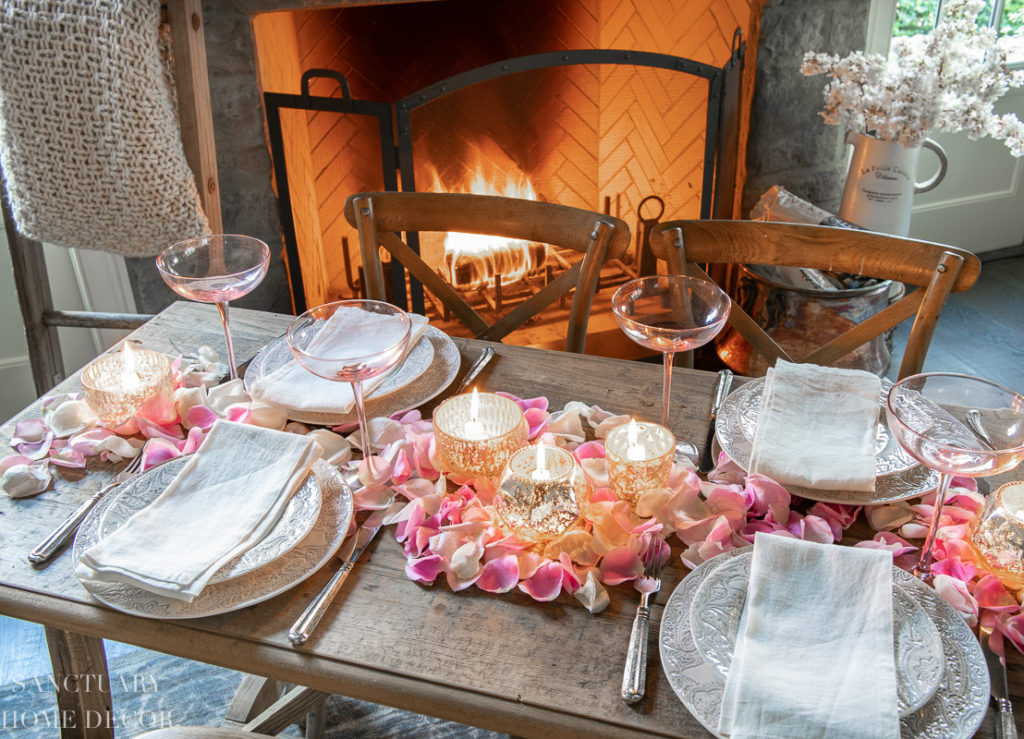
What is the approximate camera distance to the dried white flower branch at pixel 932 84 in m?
1.98

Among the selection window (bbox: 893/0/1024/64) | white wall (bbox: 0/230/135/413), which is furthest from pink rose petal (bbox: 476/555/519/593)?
window (bbox: 893/0/1024/64)

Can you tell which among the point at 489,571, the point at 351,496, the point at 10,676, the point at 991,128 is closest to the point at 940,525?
the point at 489,571

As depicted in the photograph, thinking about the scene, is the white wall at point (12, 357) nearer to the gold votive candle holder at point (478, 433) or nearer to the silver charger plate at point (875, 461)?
the gold votive candle holder at point (478, 433)

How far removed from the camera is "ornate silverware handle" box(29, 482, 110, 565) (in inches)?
36.2

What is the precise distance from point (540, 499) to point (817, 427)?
1.18ft

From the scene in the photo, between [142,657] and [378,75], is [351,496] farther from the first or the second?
[378,75]

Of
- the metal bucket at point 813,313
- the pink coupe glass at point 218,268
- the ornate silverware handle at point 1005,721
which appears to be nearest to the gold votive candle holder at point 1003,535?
the ornate silverware handle at point 1005,721

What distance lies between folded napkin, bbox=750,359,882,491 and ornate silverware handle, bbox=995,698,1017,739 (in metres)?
0.25

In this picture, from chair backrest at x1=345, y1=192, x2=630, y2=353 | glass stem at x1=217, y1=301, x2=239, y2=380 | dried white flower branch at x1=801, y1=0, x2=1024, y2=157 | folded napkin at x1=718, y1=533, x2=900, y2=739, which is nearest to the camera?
folded napkin at x1=718, y1=533, x2=900, y2=739

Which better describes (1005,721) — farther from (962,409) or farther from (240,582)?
(240,582)

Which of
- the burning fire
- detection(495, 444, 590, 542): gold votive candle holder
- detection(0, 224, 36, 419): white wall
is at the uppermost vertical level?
detection(495, 444, 590, 542): gold votive candle holder

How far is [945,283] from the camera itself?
1283 millimetres

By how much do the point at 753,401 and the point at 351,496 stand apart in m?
0.51

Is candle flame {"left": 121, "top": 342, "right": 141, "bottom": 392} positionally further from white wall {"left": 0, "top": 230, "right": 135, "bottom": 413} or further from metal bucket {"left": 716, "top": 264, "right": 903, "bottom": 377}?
metal bucket {"left": 716, "top": 264, "right": 903, "bottom": 377}
